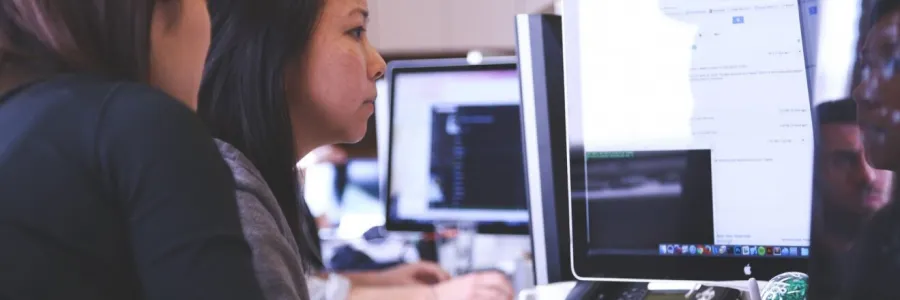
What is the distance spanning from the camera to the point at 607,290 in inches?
38.8

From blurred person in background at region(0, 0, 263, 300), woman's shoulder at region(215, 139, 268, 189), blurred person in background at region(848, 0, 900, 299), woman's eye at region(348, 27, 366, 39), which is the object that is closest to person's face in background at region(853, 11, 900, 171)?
blurred person in background at region(848, 0, 900, 299)

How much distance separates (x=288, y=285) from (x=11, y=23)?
30cm

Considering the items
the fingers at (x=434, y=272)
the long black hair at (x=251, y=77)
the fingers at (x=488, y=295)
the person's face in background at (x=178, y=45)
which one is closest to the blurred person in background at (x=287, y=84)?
the long black hair at (x=251, y=77)

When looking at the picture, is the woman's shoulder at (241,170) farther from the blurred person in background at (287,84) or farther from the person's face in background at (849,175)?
Result: the person's face in background at (849,175)

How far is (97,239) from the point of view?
1.67 feet

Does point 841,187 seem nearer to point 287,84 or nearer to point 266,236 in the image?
point 266,236

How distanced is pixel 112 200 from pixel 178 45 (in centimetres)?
16

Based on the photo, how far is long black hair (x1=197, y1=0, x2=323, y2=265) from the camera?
0.94 meters

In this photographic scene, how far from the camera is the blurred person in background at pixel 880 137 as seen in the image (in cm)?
51

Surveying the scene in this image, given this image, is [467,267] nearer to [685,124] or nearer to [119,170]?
[685,124]

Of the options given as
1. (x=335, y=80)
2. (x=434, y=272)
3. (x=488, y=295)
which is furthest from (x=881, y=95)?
(x=434, y=272)

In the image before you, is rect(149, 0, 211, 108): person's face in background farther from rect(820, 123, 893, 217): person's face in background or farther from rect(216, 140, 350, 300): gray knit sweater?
rect(820, 123, 893, 217): person's face in background

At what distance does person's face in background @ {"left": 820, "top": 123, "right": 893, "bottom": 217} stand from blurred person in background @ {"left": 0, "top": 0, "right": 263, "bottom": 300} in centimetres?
37

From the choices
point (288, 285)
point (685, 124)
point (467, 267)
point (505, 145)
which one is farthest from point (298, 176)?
point (467, 267)
